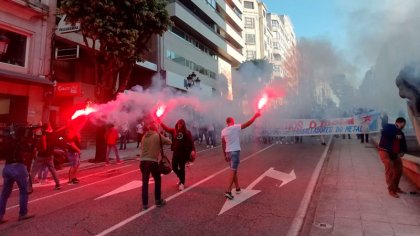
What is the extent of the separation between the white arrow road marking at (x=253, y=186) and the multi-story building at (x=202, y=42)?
13.6 meters

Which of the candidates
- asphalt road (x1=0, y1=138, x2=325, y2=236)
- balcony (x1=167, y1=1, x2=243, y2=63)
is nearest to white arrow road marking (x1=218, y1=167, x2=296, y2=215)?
asphalt road (x1=0, y1=138, x2=325, y2=236)

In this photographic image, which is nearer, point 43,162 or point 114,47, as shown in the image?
point 43,162

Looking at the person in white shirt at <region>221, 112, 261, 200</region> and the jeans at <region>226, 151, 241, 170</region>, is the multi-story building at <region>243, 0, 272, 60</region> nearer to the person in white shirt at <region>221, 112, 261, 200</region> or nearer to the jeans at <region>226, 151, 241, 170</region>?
the person in white shirt at <region>221, 112, 261, 200</region>

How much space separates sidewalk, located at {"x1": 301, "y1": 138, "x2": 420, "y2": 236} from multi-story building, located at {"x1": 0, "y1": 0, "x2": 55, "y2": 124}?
14.3 metres

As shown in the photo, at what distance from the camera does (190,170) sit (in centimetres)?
1087

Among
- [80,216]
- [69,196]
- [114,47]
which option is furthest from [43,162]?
[114,47]

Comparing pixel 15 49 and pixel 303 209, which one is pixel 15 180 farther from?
pixel 15 49

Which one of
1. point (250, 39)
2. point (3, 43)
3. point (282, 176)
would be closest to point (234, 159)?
point (282, 176)

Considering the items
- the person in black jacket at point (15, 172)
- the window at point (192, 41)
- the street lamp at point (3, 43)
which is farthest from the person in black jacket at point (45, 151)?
the window at point (192, 41)

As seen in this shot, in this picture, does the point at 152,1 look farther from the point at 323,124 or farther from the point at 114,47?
the point at 323,124

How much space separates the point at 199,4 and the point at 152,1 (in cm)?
2423

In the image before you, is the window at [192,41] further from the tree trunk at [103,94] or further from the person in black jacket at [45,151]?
the person in black jacket at [45,151]

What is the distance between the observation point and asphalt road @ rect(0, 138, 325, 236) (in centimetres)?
495

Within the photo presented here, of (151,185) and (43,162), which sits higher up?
(43,162)
